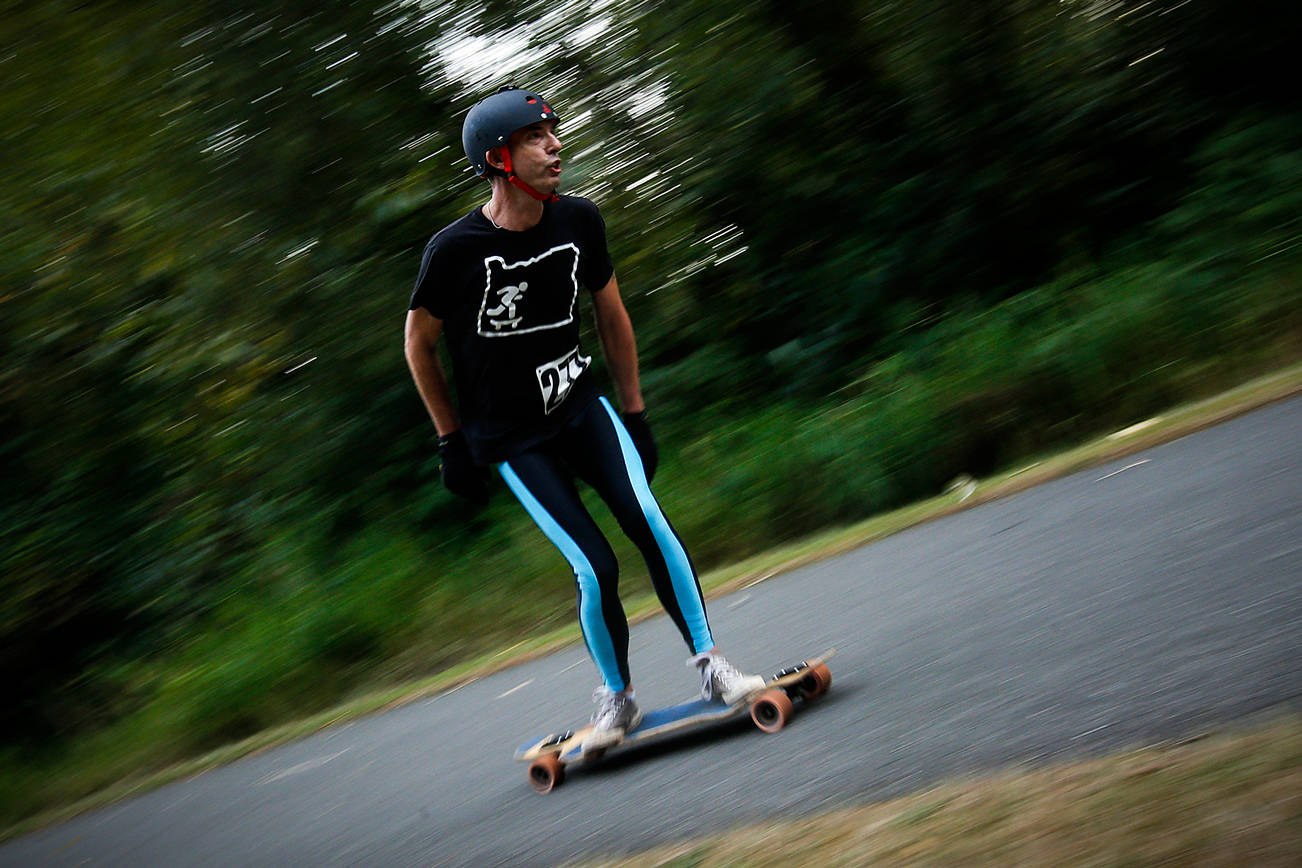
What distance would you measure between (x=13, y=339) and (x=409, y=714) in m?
6.01

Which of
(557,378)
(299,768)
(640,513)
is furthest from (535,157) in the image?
(299,768)

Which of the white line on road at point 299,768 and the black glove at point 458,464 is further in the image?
the white line on road at point 299,768

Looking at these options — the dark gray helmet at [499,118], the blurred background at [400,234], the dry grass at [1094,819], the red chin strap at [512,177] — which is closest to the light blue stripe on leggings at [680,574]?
the red chin strap at [512,177]

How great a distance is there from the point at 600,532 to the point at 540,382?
0.50 meters

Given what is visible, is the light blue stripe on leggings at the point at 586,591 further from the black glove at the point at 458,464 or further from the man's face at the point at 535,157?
the man's face at the point at 535,157

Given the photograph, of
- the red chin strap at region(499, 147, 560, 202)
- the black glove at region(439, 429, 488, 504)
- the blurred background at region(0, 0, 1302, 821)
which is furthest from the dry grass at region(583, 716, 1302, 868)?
the blurred background at region(0, 0, 1302, 821)

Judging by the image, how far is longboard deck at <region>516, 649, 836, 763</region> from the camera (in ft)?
12.8

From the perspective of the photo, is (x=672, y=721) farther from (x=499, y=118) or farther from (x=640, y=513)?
(x=499, y=118)

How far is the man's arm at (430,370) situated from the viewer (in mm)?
4008

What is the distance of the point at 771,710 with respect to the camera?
382cm

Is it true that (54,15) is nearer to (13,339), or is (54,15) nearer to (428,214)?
(13,339)

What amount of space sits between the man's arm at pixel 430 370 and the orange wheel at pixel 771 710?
50.7 inches

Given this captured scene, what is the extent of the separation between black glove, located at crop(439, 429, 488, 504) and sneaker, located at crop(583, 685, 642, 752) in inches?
29.4

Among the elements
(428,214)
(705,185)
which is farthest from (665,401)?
(428,214)
